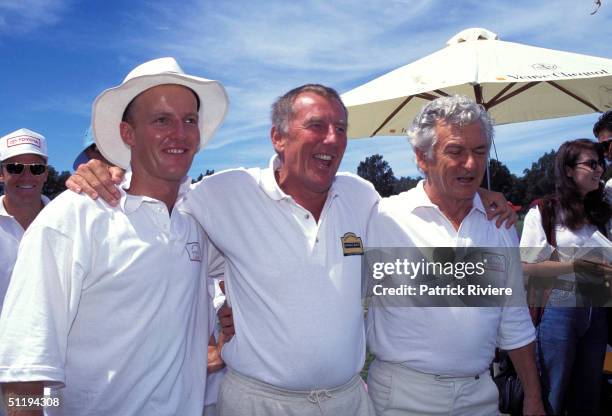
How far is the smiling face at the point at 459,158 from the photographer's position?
2.71 meters

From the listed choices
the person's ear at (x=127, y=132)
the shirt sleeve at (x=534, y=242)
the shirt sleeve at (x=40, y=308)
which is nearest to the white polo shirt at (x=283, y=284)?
the person's ear at (x=127, y=132)

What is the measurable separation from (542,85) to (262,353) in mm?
5379

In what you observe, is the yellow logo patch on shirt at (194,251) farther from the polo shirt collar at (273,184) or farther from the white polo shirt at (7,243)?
the white polo shirt at (7,243)

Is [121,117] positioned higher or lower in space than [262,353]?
higher

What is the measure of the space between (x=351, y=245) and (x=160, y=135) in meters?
1.08

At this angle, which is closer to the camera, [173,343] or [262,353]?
[173,343]

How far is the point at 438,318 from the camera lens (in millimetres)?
2572

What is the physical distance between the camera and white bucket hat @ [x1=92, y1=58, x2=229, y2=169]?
2.28m

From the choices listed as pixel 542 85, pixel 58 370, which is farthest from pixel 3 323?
pixel 542 85

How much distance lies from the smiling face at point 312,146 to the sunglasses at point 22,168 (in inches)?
115

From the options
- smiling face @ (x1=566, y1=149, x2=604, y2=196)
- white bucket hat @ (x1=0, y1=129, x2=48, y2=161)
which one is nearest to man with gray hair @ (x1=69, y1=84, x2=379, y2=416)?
smiling face @ (x1=566, y1=149, x2=604, y2=196)

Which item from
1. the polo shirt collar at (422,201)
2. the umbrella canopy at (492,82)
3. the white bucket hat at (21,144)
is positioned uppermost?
the umbrella canopy at (492,82)

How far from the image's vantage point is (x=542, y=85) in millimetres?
6133

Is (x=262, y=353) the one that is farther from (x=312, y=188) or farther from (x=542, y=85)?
(x=542, y=85)
